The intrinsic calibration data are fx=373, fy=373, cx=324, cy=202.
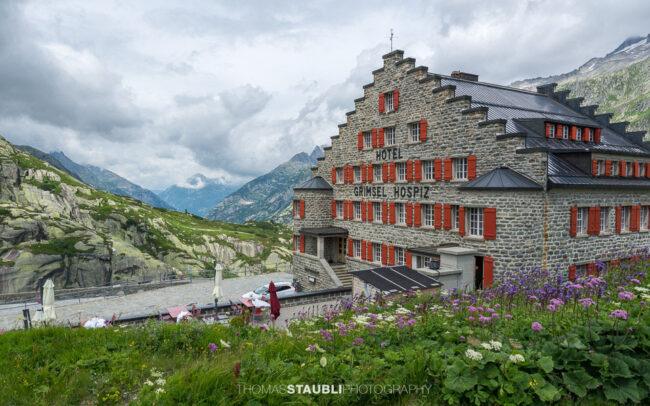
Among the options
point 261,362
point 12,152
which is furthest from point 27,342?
point 12,152

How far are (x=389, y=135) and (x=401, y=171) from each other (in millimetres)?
3095

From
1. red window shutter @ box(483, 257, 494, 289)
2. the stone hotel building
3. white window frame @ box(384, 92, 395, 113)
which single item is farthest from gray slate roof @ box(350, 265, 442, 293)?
white window frame @ box(384, 92, 395, 113)

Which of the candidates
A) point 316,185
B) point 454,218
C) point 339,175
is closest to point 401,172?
point 454,218

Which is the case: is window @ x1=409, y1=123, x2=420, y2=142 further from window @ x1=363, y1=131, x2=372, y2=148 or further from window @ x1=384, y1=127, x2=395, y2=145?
window @ x1=363, y1=131, x2=372, y2=148

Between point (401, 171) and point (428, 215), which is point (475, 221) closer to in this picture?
point (428, 215)

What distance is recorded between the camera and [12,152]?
278 feet

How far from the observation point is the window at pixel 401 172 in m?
27.1

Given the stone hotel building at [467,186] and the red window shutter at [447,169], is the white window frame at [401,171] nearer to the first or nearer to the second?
the stone hotel building at [467,186]

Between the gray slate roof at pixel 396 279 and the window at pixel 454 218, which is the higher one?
the window at pixel 454 218

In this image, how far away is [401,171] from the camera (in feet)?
89.9

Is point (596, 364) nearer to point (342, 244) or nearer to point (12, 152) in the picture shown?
point (342, 244)

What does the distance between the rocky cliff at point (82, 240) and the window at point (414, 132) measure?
25.2 meters

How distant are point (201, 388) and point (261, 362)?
0.91 meters

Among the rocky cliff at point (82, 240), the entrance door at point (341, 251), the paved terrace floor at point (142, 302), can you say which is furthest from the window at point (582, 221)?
the rocky cliff at point (82, 240)
